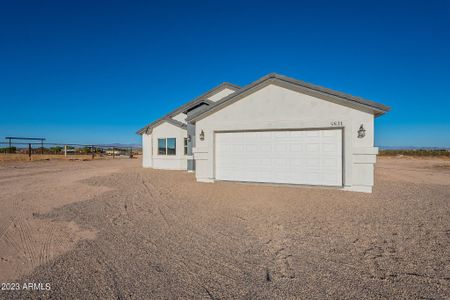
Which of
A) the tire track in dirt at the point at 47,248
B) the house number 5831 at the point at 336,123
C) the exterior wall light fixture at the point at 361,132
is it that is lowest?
the tire track in dirt at the point at 47,248

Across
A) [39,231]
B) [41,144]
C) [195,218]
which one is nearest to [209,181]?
[195,218]

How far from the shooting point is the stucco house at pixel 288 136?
908 cm

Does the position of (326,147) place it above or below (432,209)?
above

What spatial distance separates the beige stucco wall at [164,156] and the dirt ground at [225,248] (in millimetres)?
10081

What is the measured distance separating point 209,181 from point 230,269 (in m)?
8.32

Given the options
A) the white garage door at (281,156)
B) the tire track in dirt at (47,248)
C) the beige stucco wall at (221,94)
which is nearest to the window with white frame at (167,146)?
the beige stucco wall at (221,94)

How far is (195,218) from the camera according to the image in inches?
223

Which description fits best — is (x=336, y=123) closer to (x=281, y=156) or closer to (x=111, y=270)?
(x=281, y=156)

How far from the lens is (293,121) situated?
32.5ft

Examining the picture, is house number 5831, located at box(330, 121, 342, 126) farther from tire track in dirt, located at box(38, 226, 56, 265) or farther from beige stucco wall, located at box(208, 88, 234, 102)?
beige stucco wall, located at box(208, 88, 234, 102)

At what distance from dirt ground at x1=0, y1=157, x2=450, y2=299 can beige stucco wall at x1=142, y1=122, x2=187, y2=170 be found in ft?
33.1

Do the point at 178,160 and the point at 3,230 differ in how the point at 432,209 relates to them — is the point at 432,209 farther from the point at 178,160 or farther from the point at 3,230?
the point at 178,160

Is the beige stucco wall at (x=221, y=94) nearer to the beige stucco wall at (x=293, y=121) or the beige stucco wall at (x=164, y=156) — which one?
the beige stucco wall at (x=164, y=156)

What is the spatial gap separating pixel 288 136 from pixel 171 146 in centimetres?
1023
